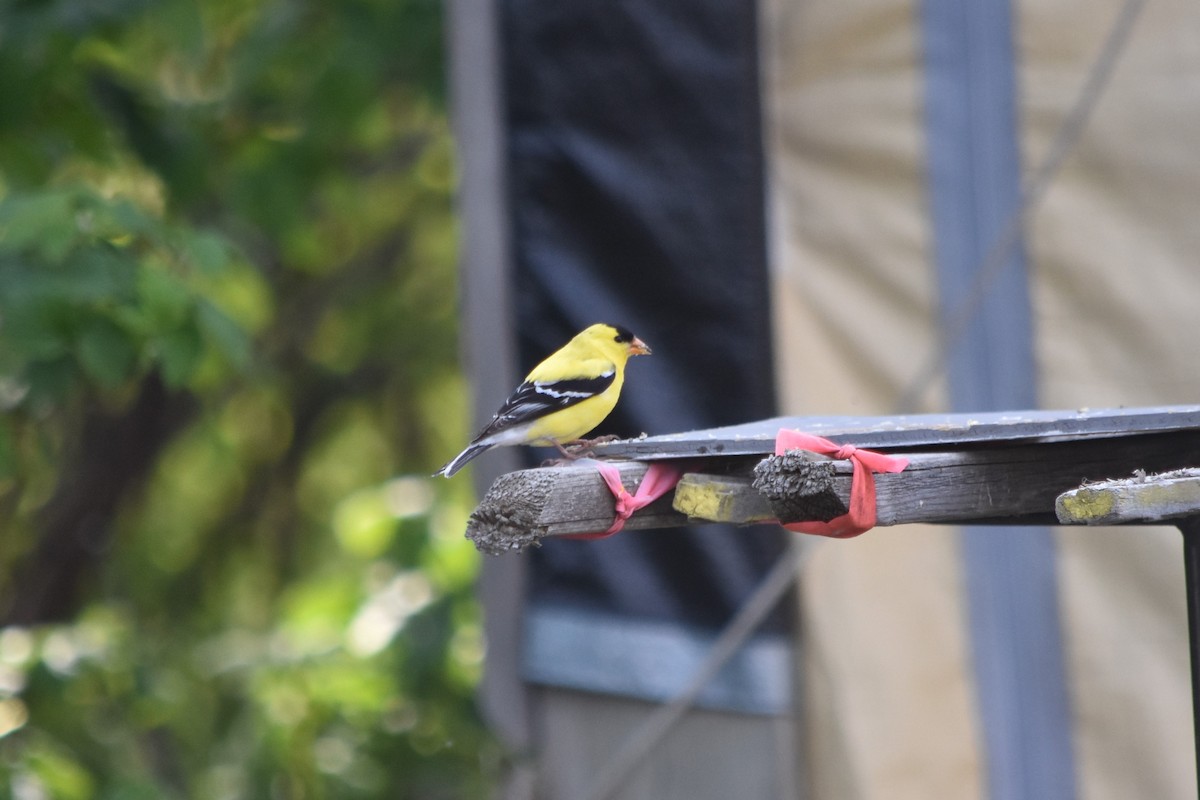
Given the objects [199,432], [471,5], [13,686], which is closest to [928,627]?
[471,5]

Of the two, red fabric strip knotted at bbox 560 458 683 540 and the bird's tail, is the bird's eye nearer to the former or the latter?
the bird's tail

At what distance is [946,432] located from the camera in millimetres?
1843

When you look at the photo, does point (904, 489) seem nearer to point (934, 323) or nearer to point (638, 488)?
point (638, 488)

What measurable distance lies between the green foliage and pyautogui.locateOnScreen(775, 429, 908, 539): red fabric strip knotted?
7.21ft

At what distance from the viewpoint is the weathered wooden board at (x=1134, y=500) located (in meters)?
1.63

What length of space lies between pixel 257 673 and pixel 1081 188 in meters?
4.41

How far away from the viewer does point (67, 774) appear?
436 cm

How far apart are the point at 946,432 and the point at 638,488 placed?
466 millimetres

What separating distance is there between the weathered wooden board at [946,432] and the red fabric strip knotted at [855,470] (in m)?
0.07

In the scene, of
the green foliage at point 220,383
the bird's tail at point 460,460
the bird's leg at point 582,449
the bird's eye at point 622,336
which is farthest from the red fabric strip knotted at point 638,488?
the green foliage at point 220,383

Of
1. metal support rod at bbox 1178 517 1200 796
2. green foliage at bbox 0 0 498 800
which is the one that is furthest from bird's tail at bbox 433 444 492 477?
metal support rod at bbox 1178 517 1200 796

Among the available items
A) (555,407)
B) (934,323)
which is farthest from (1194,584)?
(934,323)

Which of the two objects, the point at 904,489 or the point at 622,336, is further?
the point at 622,336

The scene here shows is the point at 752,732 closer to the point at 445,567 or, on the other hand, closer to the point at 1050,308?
the point at 1050,308
